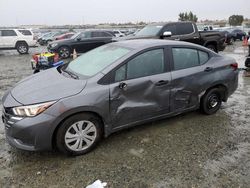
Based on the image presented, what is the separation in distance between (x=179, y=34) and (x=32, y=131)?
9.26 meters

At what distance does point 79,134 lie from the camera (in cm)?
344

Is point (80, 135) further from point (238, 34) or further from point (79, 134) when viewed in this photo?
point (238, 34)

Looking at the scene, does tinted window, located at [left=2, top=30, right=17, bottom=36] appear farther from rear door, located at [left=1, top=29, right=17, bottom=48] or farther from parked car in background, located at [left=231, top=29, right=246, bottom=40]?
parked car in background, located at [left=231, top=29, right=246, bottom=40]

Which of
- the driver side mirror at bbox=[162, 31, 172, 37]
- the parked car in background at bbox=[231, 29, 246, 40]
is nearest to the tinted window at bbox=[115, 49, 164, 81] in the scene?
the driver side mirror at bbox=[162, 31, 172, 37]

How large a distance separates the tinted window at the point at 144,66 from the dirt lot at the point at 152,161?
1.03 meters

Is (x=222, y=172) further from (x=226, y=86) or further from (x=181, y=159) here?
(x=226, y=86)

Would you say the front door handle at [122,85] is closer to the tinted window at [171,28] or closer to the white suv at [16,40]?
the tinted window at [171,28]

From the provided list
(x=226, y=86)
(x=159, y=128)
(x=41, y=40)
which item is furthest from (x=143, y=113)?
(x=41, y=40)

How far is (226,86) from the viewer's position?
15.9ft

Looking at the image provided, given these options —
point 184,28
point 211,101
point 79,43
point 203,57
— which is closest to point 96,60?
point 203,57

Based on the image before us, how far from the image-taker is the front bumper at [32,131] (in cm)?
311

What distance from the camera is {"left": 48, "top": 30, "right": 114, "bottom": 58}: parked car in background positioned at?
14266mm

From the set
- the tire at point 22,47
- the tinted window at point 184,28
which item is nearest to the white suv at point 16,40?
the tire at point 22,47

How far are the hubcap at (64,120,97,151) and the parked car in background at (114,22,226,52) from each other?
7.26 meters
